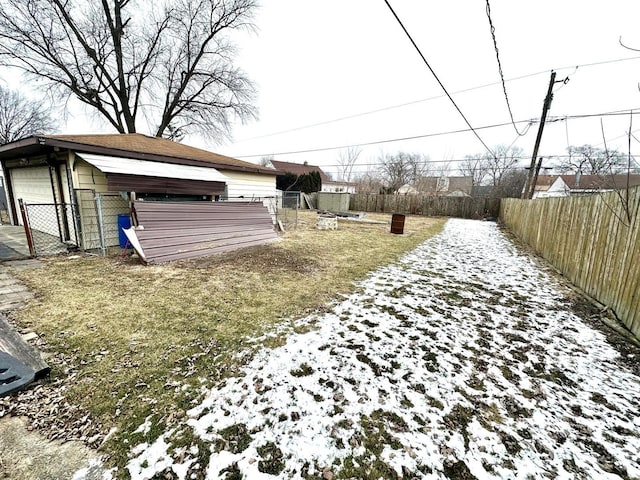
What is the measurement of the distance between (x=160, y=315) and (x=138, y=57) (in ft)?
63.3

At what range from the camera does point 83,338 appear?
2.84 m

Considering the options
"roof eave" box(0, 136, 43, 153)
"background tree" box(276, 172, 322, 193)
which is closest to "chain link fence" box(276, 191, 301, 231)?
"background tree" box(276, 172, 322, 193)

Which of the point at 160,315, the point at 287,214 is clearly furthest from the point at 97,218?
the point at 287,214

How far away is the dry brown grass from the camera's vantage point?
2.15 meters

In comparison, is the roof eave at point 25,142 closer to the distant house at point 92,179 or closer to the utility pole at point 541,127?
the distant house at point 92,179

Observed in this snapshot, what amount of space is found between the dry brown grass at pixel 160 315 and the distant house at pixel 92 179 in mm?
1598

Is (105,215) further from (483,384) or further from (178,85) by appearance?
(178,85)

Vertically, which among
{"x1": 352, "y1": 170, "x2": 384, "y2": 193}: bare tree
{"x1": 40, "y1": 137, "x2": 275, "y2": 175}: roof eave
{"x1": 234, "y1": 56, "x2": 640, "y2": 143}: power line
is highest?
{"x1": 234, "y1": 56, "x2": 640, "y2": 143}: power line

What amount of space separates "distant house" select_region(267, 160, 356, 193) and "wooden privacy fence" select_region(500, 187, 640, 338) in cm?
2916

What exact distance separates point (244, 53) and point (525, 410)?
2091cm

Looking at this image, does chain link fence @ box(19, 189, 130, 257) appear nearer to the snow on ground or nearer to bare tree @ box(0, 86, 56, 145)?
the snow on ground

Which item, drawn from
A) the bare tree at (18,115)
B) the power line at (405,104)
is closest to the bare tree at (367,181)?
the power line at (405,104)

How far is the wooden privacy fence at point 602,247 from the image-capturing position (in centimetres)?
343

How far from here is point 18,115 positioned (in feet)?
81.5
